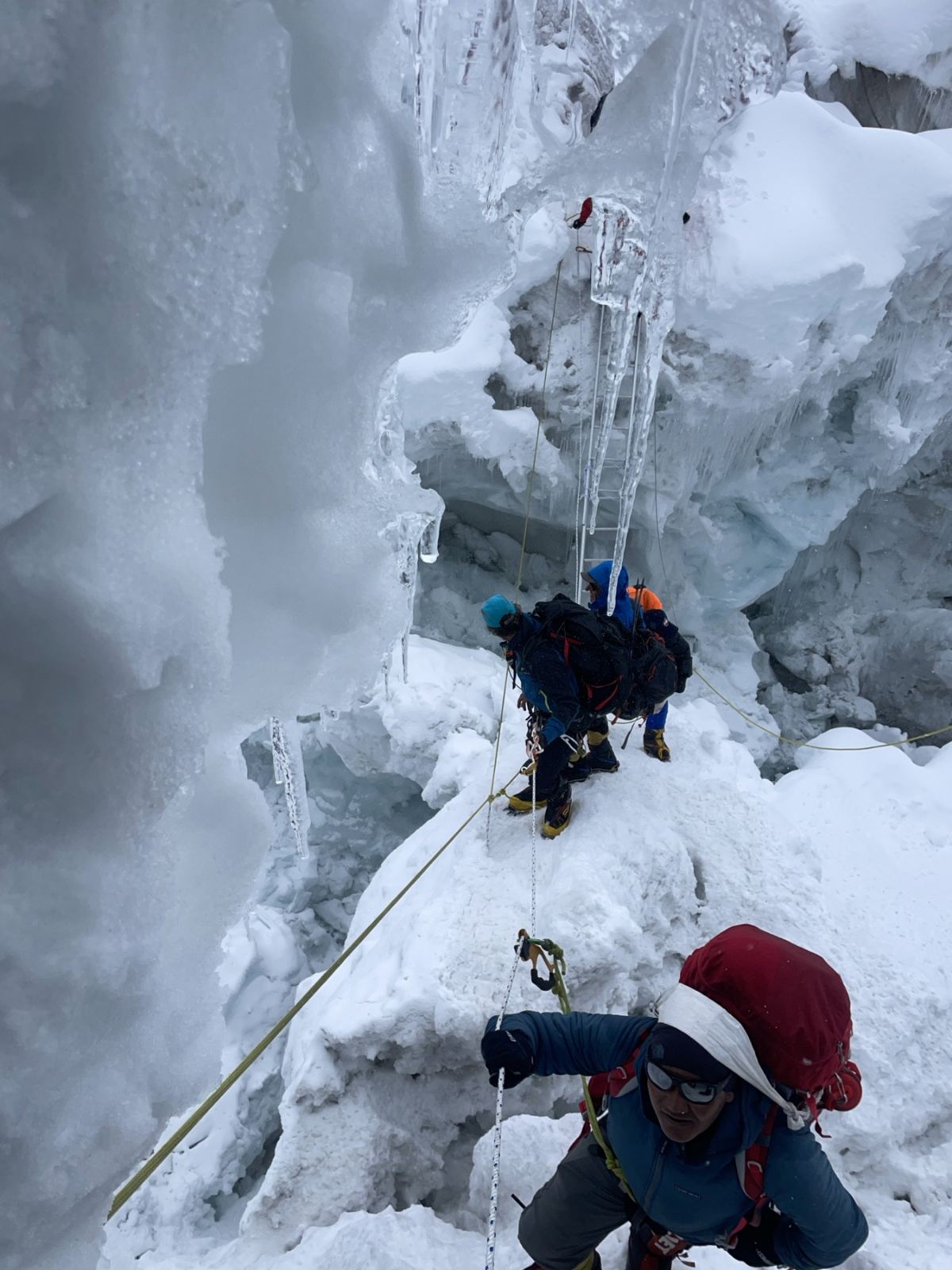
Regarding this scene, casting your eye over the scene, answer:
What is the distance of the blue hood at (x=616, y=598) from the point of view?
3.49 m

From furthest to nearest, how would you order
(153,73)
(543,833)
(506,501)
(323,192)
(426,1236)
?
1. (506,501)
2. (543,833)
3. (426,1236)
4. (323,192)
5. (153,73)

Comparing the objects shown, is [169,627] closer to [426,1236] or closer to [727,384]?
[426,1236]

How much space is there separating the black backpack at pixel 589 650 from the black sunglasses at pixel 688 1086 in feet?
5.76

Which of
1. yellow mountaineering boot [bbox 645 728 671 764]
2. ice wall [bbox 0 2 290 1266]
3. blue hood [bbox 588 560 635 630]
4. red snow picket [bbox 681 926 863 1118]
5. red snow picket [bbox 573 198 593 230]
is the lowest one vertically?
yellow mountaineering boot [bbox 645 728 671 764]

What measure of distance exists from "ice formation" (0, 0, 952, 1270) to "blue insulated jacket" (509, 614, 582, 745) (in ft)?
1.53

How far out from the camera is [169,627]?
3.64ft

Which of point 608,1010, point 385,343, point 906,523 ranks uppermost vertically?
point 385,343

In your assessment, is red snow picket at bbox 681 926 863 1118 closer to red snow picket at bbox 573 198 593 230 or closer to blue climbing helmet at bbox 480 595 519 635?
Answer: blue climbing helmet at bbox 480 595 519 635

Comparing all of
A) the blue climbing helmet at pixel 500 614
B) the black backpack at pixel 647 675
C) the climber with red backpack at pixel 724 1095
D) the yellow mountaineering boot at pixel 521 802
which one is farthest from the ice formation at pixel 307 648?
the climber with red backpack at pixel 724 1095

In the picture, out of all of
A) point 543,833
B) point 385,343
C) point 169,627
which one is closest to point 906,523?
point 543,833

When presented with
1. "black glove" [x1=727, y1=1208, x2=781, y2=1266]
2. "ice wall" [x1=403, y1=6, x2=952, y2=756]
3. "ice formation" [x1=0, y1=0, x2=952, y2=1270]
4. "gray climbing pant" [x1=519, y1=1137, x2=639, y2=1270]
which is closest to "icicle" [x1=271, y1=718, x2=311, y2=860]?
"ice formation" [x1=0, y1=0, x2=952, y2=1270]

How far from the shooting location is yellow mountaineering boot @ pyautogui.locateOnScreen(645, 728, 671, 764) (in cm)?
356

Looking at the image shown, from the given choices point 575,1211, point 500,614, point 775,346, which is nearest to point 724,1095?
point 575,1211

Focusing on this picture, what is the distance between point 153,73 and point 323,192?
36 cm
